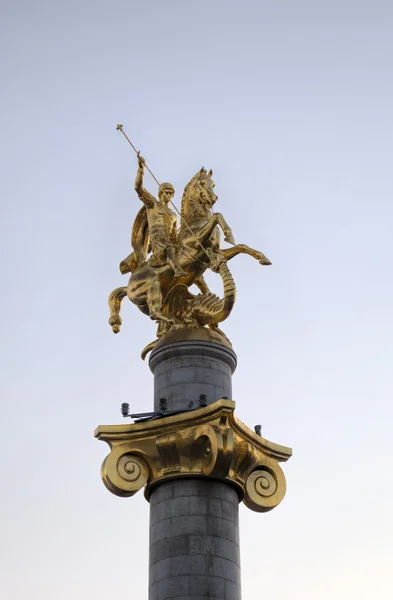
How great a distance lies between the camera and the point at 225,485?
27.6m

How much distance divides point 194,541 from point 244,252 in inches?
345

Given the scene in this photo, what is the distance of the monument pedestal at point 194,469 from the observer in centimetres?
2612

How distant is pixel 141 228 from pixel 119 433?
7288mm

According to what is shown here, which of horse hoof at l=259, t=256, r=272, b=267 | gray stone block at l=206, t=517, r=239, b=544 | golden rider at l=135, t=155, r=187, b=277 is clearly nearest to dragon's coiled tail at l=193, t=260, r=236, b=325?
horse hoof at l=259, t=256, r=272, b=267

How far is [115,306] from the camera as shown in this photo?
108ft

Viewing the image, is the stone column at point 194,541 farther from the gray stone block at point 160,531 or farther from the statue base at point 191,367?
the statue base at point 191,367

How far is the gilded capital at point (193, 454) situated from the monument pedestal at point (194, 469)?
2cm

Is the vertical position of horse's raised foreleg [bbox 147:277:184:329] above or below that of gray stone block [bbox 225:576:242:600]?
above

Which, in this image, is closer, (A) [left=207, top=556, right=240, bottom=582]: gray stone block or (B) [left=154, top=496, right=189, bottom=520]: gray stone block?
(A) [left=207, top=556, right=240, bottom=582]: gray stone block

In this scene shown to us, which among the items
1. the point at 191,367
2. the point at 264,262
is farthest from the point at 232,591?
the point at 264,262

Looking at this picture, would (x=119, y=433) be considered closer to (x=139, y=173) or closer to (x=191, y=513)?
(x=191, y=513)

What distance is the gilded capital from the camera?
89.5 feet

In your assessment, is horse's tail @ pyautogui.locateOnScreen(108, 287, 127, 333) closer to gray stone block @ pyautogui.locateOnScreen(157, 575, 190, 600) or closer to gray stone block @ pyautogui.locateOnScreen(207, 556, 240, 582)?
gray stone block @ pyautogui.locateOnScreen(207, 556, 240, 582)

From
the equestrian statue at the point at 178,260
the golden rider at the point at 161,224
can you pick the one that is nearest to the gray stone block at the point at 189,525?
the equestrian statue at the point at 178,260
